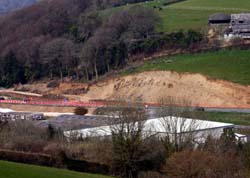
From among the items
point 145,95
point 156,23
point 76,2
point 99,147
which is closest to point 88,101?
point 145,95

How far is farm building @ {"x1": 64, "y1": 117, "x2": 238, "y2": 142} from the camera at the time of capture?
4094 centimetres

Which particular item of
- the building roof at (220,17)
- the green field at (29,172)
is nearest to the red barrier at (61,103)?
the building roof at (220,17)

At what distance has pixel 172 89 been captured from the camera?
259 feet

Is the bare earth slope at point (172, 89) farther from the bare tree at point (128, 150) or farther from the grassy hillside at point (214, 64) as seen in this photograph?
the bare tree at point (128, 150)

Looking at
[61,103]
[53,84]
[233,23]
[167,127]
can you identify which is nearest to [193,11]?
[233,23]

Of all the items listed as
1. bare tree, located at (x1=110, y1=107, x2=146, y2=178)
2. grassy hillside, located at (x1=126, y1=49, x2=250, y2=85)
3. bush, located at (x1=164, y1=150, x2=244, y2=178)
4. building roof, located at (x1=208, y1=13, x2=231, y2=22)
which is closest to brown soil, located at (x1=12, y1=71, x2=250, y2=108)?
grassy hillside, located at (x1=126, y1=49, x2=250, y2=85)

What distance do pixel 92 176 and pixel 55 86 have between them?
6734 centimetres

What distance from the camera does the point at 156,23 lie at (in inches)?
3996

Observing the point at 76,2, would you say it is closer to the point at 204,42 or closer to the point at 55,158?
the point at 204,42

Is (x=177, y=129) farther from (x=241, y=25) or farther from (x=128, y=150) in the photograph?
(x=241, y=25)

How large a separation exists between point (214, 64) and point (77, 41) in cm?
3710

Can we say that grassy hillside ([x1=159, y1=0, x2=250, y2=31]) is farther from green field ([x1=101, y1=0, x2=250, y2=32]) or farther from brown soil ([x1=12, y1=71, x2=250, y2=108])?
brown soil ([x1=12, y1=71, x2=250, y2=108])

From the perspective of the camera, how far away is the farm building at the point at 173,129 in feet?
134

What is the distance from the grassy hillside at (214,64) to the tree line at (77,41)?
555 cm
